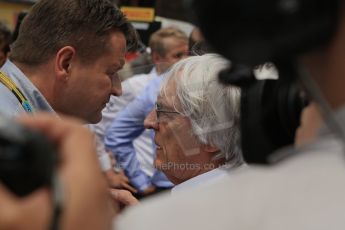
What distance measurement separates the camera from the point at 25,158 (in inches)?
29.1

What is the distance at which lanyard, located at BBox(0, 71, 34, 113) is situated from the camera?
7.79 feet

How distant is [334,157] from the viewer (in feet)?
2.68

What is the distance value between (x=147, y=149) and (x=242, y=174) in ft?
11.9

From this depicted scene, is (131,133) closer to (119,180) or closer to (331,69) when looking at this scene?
(119,180)

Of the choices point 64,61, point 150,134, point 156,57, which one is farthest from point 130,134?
point 64,61

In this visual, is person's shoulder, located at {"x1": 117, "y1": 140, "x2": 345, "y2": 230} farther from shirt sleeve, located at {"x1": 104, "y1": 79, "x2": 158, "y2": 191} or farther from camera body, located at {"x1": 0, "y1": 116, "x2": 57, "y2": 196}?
shirt sleeve, located at {"x1": 104, "y1": 79, "x2": 158, "y2": 191}

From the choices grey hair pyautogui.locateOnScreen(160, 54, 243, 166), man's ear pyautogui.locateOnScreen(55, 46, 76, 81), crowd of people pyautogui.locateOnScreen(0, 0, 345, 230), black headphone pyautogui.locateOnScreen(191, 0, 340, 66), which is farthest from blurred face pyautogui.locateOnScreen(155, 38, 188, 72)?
black headphone pyautogui.locateOnScreen(191, 0, 340, 66)

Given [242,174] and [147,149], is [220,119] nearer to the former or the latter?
[242,174]

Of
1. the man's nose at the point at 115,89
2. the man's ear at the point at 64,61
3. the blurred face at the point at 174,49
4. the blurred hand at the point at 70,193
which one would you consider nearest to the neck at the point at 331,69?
the blurred hand at the point at 70,193

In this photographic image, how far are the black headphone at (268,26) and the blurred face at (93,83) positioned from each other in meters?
1.84

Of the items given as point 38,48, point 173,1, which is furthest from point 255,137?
point 173,1

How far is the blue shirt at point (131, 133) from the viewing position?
415 cm

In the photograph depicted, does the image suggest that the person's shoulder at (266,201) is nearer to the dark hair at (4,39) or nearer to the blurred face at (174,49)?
the dark hair at (4,39)

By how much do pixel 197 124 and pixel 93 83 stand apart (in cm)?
63
